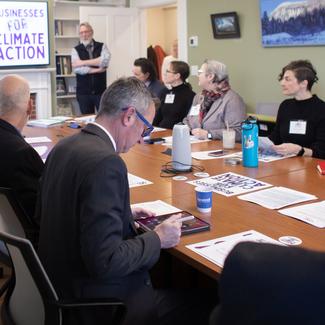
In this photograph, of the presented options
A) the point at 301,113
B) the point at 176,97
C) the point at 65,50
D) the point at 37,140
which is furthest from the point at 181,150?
the point at 65,50

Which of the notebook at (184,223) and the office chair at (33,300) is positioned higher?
the notebook at (184,223)

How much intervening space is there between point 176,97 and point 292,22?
140 cm

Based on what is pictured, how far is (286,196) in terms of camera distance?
2.21 metres

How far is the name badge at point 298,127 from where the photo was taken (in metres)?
3.52

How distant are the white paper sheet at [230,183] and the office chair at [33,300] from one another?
958 mm

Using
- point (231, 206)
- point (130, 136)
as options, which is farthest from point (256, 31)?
point (130, 136)

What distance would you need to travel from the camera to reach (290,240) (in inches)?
67.0

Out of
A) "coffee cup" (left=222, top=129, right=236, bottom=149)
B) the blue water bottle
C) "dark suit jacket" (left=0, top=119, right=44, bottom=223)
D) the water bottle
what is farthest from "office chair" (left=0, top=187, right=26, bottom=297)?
"coffee cup" (left=222, top=129, right=236, bottom=149)

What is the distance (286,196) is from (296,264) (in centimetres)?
154

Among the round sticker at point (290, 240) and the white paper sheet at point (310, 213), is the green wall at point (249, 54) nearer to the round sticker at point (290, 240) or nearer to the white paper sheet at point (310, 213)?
the white paper sheet at point (310, 213)

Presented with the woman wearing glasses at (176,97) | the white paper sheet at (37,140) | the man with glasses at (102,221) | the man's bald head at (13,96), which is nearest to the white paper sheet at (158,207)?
the man with glasses at (102,221)

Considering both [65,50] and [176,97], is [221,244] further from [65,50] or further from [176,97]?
[65,50]

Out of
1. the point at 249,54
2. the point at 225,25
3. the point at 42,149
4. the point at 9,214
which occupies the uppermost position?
the point at 225,25

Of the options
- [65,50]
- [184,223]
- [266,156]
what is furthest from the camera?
[65,50]
